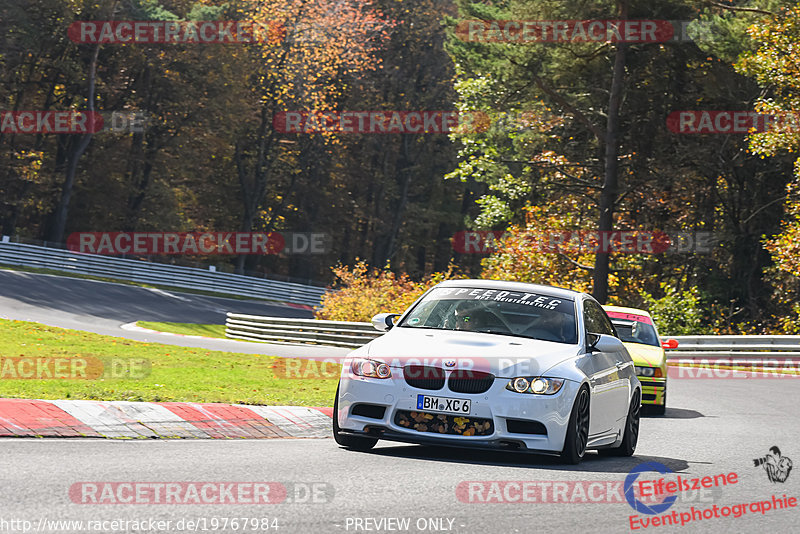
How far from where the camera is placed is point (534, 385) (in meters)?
9.74

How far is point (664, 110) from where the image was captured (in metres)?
40.0

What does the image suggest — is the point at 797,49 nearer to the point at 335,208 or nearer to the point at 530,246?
the point at 530,246

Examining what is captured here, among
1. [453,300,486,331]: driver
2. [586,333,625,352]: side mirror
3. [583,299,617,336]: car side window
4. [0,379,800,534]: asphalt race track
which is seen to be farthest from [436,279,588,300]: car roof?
[0,379,800,534]: asphalt race track

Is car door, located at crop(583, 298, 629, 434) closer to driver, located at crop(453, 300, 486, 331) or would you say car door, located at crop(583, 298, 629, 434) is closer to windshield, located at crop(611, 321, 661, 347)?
driver, located at crop(453, 300, 486, 331)

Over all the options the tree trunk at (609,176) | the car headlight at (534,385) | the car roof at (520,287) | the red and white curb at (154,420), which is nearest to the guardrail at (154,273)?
the tree trunk at (609,176)

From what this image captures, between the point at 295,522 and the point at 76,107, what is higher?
the point at 76,107

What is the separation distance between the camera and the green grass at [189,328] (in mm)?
36938

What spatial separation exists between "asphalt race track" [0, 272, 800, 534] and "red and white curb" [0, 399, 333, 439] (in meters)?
0.44

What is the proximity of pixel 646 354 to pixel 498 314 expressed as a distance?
722 cm

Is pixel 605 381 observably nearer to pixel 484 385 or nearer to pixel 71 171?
pixel 484 385

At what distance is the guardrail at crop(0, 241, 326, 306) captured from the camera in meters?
50.8

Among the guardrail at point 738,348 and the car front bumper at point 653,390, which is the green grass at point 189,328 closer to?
the guardrail at point 738,348

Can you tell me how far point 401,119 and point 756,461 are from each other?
6531 cm

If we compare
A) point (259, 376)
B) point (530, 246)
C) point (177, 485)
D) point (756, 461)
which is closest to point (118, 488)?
point (177, 485)
